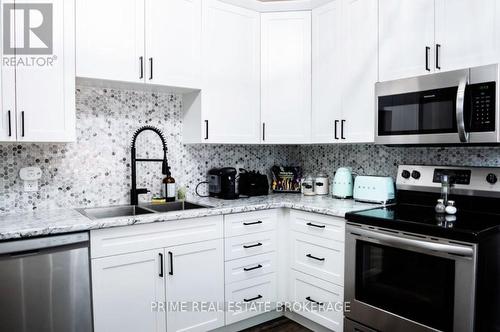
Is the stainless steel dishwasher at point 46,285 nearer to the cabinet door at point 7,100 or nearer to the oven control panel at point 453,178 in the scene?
the cabinet door at point 7,100

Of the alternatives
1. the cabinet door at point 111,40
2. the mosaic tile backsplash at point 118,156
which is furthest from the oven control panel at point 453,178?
the cabinet door at point 111,40

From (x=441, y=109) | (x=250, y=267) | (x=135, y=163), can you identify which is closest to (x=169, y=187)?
(x=135, y=163)

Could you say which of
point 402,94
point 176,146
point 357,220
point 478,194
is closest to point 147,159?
point 176,146

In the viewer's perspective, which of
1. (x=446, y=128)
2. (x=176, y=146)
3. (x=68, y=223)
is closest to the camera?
(x=68, y=223)

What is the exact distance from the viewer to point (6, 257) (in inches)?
68.0

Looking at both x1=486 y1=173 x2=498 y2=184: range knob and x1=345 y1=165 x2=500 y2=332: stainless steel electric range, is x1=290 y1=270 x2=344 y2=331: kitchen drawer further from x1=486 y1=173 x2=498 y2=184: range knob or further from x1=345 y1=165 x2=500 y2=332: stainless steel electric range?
x1=486 y1=173 x2=498 y2=184: range knob

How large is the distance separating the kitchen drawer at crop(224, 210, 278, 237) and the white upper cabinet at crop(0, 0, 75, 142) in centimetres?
111

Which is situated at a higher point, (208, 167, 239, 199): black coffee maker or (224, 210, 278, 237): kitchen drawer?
(208, 167, 239, 199): black coffee maker

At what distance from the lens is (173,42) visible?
99.1 inches

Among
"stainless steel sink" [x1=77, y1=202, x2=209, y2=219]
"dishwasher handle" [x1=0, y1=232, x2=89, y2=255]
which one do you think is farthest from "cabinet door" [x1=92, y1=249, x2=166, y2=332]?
"stainless steel sink" [x1=77, y1=202, x2=209, y2=219]

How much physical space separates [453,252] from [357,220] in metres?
0.55

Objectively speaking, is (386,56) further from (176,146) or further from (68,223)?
(68,223)

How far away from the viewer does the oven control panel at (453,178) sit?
2.09 metres

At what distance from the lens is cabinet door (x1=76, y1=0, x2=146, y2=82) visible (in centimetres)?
219
